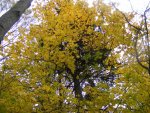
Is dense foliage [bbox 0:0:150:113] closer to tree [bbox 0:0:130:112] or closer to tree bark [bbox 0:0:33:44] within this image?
tree [bbox 0:0:130:112]

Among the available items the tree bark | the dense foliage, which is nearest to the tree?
the dense foliage

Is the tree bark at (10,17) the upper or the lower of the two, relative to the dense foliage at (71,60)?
lower

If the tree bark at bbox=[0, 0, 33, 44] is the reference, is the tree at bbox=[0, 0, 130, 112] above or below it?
above

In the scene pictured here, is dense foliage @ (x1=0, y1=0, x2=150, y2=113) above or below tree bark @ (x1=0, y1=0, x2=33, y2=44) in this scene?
above

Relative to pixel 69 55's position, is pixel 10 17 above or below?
below

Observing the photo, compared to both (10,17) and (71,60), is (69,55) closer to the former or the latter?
(71,60)

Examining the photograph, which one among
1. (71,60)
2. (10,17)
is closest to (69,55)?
(71,60)

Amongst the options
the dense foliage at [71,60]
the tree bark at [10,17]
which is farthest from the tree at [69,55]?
the tree bark at [10,17]

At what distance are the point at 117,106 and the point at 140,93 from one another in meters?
1.14

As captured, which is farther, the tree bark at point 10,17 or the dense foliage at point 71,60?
the dense foliage at point 71,60

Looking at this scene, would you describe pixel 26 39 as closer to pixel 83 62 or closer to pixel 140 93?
pixel 83 62

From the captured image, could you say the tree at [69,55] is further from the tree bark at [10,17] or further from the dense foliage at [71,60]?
the tree bark at [10,17]

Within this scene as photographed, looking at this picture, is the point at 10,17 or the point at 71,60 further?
A: the point at 71,60

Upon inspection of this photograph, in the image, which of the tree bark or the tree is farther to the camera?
the tree
